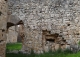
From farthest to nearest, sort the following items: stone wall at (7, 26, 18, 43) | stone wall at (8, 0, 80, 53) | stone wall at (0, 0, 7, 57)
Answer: stone wall at (7, 26, 18, 43) → stone wall at (8, 0, 80, 53) → stone wall at (0, 0, 7, 57)

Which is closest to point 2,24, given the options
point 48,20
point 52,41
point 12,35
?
point 48,20

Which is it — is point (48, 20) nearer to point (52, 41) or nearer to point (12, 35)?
point (52, 41)

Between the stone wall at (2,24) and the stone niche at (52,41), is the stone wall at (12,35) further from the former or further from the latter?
the stone wall at (2,24)

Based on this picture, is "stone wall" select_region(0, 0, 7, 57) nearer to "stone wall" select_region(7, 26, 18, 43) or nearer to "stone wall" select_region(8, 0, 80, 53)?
"stone wall" select_region(8, 0, 80, 53)

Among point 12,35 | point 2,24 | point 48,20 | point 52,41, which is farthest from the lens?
point 12,35

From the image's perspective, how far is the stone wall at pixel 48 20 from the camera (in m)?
10.1

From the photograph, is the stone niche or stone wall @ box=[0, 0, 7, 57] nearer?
stone wall @ box=[0, 0, 7, 57]

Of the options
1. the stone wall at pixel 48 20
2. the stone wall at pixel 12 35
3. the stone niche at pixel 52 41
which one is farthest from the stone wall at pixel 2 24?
the stone wall at pixel 12 35

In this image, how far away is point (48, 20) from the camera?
33.8 ft

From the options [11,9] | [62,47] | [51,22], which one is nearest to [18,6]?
[11,9]

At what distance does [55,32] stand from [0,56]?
509cm

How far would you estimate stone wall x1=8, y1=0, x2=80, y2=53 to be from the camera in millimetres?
10133

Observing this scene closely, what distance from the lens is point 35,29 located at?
10359 mm

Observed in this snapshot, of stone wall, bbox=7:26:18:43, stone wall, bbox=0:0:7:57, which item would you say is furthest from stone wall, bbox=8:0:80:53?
stone wall, bbox=7:26:18:43
